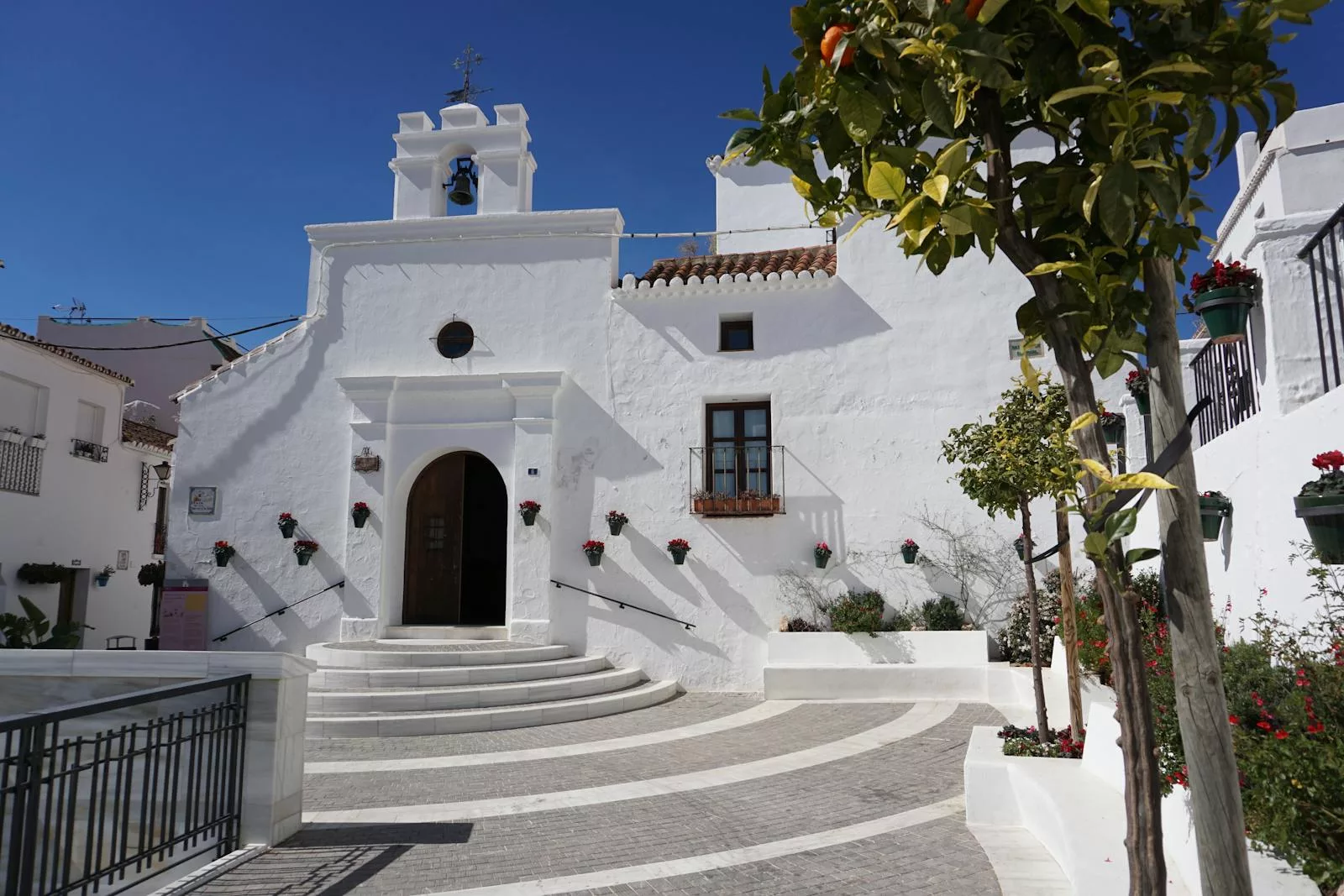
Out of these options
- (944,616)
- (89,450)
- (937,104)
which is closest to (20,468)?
(89,450)

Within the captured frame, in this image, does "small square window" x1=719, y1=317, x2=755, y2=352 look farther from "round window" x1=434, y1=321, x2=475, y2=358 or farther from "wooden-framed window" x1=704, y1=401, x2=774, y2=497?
"round window" x1=434, y1=321, x2=475, y2=358

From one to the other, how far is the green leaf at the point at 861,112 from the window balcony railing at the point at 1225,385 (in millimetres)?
4736

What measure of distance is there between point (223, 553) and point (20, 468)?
244 inches

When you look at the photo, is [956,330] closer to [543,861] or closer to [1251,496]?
[1251,496]

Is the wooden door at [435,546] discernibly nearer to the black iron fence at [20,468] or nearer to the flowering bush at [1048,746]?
the black iron fence at [20,468]

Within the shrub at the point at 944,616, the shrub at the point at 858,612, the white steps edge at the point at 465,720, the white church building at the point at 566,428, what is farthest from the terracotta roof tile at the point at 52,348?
the shrub at the point at 944,616

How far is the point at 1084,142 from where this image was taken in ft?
6.06

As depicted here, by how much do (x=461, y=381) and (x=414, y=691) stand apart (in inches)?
198

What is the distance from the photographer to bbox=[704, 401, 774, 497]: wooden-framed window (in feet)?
40.7

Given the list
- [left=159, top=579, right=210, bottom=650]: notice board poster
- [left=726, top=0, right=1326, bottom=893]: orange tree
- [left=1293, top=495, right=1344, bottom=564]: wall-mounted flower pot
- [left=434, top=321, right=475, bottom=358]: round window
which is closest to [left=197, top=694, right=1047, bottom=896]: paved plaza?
[left=1293, top=495, right=1344, bottom=564]: wall-mounted flower pot

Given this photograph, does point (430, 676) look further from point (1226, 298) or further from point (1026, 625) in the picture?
point (1226, 298)

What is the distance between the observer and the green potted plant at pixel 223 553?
519 inches

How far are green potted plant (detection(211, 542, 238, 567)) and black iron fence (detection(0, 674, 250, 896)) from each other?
7633 millimetres

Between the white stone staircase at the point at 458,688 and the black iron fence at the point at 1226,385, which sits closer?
the black iron fence at the point at 1226,385
